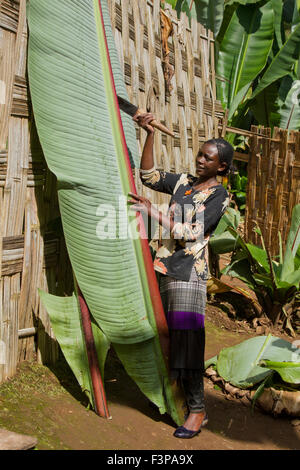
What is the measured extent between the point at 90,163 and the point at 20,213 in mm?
525

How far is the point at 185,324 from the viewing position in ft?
9.64

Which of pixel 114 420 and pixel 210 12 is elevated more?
pixel 210 12

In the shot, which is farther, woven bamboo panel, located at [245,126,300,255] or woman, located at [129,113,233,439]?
woven bamboo panel, located at [245,126,300,255]

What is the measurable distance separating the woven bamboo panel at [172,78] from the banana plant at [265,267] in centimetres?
79

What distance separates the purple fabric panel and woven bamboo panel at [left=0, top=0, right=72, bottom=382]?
78 cm

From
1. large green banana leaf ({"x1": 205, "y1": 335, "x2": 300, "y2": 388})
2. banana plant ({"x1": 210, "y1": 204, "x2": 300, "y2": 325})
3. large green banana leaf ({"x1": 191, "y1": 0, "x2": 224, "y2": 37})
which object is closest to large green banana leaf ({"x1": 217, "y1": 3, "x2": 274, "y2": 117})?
large green banana leaf ({"x1": 191, "y1": 0, "x2": 224, "y2": 37})

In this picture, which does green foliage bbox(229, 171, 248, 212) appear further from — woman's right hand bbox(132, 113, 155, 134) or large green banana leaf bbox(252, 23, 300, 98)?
woman's right hand bbox(132, 113, 155, 134)

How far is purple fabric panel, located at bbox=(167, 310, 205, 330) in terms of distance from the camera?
294 centimetres

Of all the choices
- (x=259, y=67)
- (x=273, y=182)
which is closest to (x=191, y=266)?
(x=273, y=182)

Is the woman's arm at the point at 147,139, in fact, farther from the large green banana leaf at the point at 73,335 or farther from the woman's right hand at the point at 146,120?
the large green banana leaf at the point at 73,335

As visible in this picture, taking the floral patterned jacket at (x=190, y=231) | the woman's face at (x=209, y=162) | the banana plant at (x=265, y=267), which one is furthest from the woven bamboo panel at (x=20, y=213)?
the banana plant at (x=265, y=267)

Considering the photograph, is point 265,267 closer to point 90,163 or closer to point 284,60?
point 90,163

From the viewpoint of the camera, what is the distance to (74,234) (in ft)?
9.14
